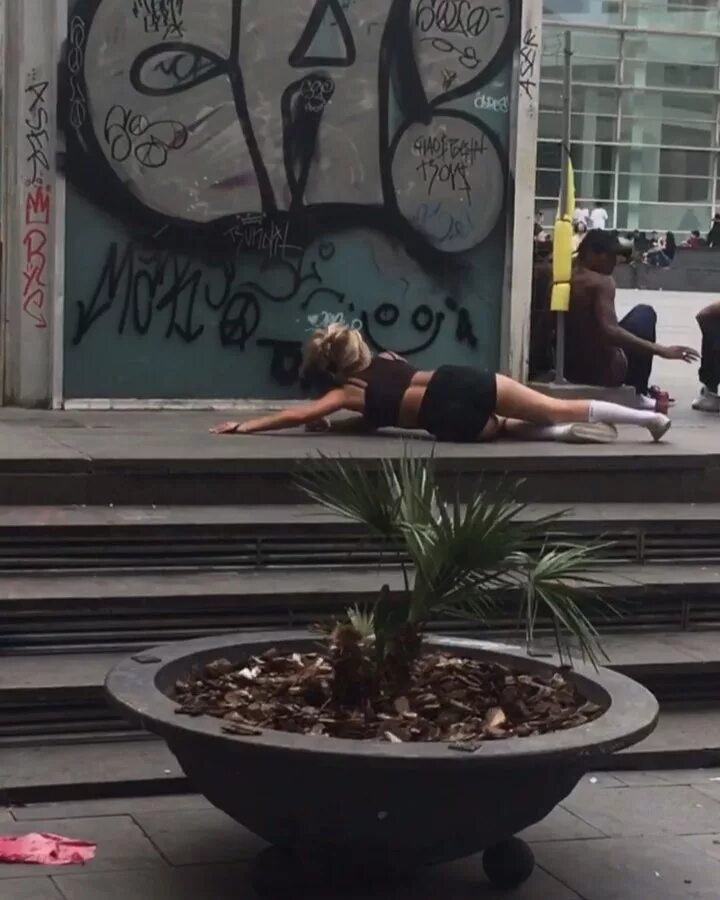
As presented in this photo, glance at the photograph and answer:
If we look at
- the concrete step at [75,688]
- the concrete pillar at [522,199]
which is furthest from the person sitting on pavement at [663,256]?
the concrete step at [75,688]

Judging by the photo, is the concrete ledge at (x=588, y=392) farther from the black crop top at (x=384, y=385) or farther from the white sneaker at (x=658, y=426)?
the black crop top at (x=384, y=385)

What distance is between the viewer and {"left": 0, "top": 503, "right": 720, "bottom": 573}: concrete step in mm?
6590

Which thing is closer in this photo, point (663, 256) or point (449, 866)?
point (449, 866)

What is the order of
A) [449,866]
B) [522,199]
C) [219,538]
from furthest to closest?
1. [522,199]
2. [219,538]
3. [449,866]

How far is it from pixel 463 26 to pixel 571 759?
6.67 m

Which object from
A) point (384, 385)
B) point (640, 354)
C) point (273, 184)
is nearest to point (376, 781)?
point (384, 385)

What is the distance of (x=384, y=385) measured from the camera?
8438 mm

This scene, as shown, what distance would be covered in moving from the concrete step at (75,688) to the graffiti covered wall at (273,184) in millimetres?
3768

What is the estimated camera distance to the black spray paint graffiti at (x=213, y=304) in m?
9.59

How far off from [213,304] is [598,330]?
94.2 inches

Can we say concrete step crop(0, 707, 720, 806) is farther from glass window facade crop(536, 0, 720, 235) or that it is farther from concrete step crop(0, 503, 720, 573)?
glass window facade crop(536, 0, 720, 235)

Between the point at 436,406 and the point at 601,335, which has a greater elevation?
the point at 601,335

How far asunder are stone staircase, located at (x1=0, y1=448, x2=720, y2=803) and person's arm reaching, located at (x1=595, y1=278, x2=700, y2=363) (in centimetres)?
256

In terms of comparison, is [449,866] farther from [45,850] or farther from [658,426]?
[658,426]
